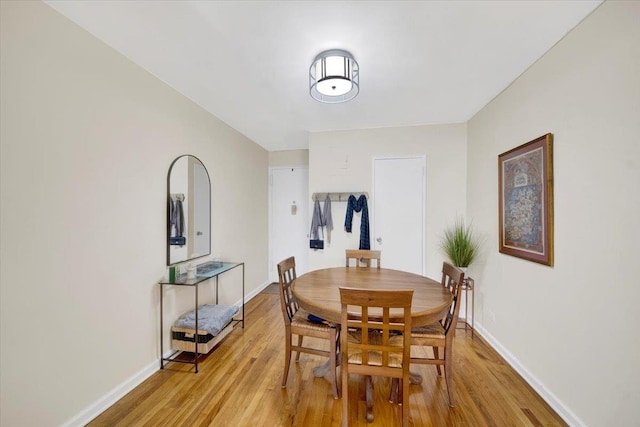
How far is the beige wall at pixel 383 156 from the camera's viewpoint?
10.9 ft

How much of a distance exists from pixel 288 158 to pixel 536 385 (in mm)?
4226

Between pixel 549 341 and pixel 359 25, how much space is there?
8.49 feet

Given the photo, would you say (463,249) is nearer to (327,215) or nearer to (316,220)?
(327,215)

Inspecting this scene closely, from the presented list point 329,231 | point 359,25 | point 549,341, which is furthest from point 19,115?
point 549,341

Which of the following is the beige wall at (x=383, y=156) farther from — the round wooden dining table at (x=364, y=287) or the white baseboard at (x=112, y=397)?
the white baseboard at (x=112, y=397)

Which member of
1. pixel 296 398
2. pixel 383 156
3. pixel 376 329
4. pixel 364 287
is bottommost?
pixel 296 398

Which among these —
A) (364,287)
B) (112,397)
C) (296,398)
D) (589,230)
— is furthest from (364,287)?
(112,397)

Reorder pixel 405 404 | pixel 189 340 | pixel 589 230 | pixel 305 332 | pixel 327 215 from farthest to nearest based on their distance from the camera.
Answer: pixel 327 215 < pixel 189 340 < pixel 305 332 < pixel 589 230 < pixel 405 404

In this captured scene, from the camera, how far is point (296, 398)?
182 cm

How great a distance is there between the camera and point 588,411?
1498 millimetres

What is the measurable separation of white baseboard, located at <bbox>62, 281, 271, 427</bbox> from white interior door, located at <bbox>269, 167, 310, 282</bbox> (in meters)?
2.50

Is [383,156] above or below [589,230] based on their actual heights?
above

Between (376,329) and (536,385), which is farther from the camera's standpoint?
(536,385)

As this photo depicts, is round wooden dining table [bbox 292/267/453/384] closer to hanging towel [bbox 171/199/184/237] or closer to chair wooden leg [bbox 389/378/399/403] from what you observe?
chair wooden leg [bbox 389/378/399/403]
